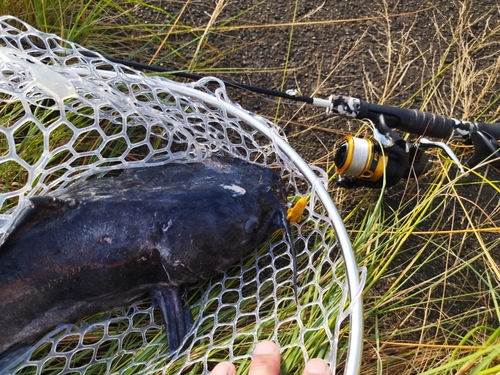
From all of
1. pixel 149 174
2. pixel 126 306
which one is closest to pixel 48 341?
pixel 126 306

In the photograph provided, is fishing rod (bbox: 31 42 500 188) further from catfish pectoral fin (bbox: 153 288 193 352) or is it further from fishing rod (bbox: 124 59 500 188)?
catfish pectoral fin (bbox: 153 288 193 352)

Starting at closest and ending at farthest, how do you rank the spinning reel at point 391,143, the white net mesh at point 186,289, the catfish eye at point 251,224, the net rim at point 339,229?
1. the net rim at point 339,229
2. the white net mesh at point 186,289
3. the catfish eye at point 251,224
4. the spinning reel at point 391,143

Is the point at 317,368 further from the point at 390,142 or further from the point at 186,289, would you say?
the point at 390,142

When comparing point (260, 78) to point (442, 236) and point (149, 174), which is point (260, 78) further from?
point (442, 236)

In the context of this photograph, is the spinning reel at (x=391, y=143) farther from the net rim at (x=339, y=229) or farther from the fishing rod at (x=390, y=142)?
the net rim at (x=339, y=229)

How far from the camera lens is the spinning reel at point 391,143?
2129 millimetres

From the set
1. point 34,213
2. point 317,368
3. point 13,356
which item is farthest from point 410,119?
point 13,356

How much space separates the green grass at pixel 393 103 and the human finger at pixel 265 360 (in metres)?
0.17

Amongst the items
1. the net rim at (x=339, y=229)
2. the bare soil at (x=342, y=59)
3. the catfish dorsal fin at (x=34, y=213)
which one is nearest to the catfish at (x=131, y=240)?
the catfish dorsal fin at (x=34, y=213)

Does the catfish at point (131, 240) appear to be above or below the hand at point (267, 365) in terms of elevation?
above

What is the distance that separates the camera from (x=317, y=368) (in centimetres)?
167

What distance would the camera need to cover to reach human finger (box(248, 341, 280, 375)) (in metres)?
1.74

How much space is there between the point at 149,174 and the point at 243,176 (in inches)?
15.5

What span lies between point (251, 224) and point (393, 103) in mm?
1300
